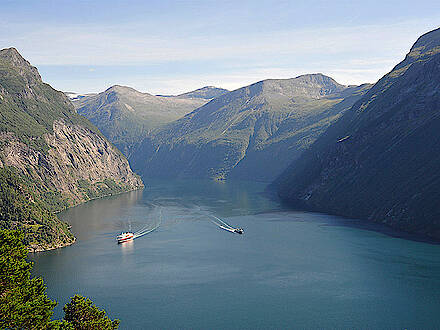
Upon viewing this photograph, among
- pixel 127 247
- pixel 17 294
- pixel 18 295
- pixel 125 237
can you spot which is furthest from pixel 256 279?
pixel 17 294

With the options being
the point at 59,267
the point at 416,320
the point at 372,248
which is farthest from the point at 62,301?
the point at 372,248

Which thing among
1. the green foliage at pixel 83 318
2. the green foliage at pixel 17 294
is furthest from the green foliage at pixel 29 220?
the green foliage at pixel 17 294

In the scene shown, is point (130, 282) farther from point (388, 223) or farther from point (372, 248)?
point (388, 223)

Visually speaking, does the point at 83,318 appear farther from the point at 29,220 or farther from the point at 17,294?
the point at 29,220

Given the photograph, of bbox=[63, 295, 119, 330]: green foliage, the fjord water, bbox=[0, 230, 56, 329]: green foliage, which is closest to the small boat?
the fjord water

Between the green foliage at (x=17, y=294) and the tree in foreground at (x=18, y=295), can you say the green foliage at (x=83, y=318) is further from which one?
the green foliage at (x=17, y=294)
